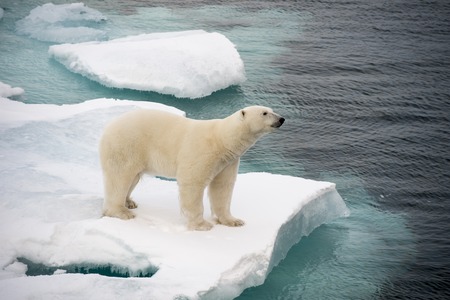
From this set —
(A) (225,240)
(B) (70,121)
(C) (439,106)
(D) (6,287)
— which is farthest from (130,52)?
(D) (6,287)

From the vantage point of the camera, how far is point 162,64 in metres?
9.06

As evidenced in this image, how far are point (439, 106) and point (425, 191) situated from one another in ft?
9.20

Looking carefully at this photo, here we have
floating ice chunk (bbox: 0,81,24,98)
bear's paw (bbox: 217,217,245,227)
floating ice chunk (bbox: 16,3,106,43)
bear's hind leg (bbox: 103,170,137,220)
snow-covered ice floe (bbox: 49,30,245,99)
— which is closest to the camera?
bear's hind leg (bbox: 103,170,137,220)

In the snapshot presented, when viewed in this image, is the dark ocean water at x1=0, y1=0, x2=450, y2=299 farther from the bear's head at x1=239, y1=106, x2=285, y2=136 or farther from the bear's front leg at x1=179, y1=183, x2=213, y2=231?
the bear's head at x1=239, y1=106, x2=285, y2=136

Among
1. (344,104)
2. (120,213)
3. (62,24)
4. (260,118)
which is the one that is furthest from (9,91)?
(260,118)

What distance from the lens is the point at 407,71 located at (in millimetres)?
10898

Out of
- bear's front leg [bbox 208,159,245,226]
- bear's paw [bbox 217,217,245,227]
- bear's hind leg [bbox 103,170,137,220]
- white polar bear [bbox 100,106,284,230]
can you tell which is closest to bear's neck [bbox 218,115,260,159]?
white polar bear [bbox 100,106,284,230]

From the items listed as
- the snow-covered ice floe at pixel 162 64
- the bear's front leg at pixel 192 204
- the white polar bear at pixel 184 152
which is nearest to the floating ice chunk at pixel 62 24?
the snow-covered ice floe at pixel 162 64

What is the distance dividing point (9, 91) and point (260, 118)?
4.77m

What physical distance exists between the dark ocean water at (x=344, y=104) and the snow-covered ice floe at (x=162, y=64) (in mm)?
152

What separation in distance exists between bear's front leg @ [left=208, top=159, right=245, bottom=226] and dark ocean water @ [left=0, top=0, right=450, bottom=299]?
1.83 feet

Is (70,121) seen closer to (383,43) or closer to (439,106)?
(439,106)

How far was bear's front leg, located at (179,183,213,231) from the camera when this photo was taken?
15.6 ft

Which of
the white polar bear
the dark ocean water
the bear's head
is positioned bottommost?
the dark ocean water
